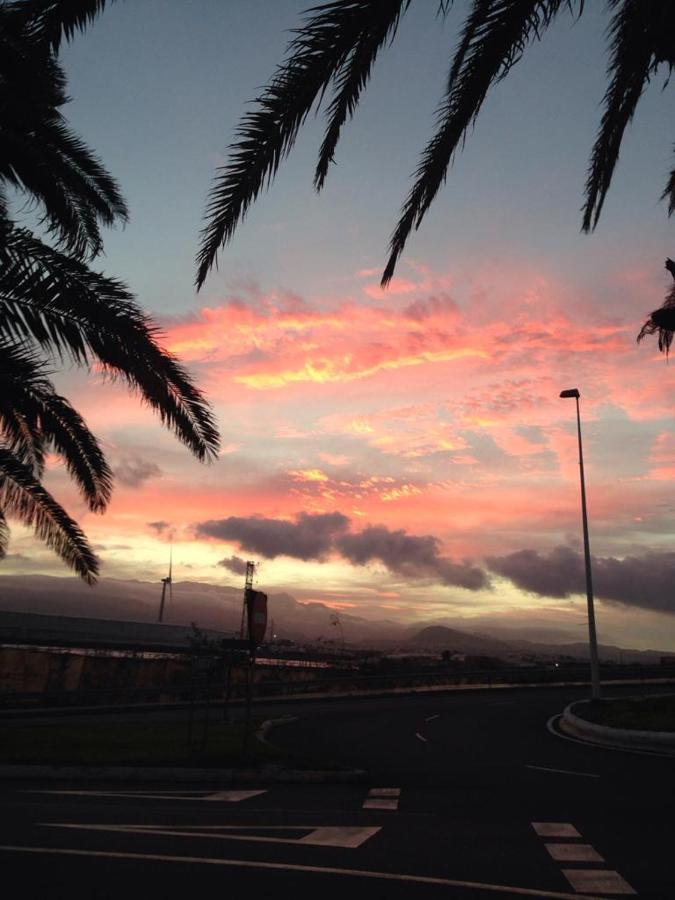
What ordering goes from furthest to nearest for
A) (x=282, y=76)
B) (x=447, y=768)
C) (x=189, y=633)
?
(x=189, y=633) < (x=447, y=768) < (x=282, y=76)

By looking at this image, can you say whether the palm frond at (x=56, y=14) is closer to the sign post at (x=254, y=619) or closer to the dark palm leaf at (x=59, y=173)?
the dark palm leaf at (x=59, y=173)

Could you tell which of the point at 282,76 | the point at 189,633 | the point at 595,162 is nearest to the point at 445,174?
the point at 282,76

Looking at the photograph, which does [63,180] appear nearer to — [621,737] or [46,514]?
[46,514]

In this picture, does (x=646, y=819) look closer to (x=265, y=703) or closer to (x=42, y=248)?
(x=42, y=248)

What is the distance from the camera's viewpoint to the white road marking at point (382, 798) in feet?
31.3

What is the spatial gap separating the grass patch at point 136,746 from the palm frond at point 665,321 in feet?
29.6

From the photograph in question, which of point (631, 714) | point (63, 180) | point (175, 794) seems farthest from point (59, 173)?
point (631, 714)

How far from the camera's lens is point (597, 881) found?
591cm

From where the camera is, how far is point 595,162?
33.8ft

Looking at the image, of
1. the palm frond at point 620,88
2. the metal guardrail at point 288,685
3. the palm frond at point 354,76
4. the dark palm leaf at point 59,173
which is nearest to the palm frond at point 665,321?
the palm frond at point 620,88

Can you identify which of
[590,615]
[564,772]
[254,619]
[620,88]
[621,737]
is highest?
[620,88]

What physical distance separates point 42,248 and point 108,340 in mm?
1924

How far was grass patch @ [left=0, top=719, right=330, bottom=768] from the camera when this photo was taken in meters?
13.0

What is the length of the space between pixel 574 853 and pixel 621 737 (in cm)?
1323
